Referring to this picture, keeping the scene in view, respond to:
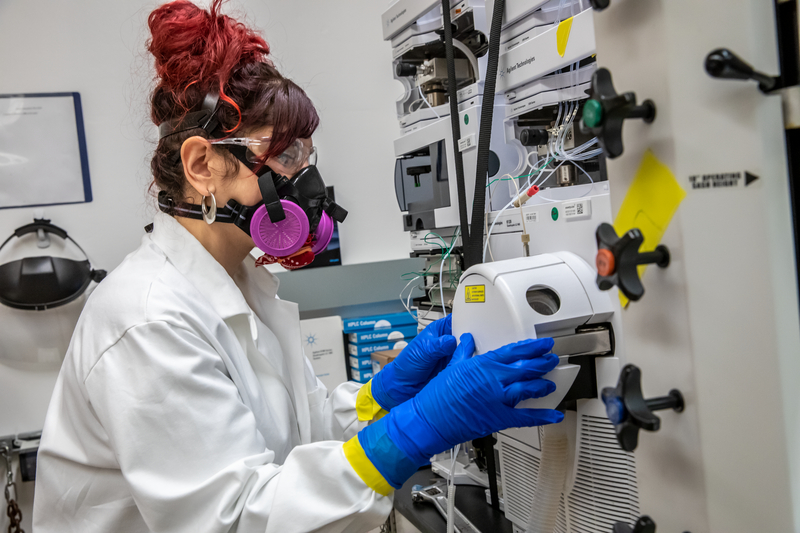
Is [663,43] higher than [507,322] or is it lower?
higher

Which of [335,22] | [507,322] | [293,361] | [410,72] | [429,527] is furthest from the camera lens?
[335,22]

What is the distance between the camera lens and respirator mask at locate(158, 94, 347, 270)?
112 centimetres

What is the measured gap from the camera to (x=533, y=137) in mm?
1178

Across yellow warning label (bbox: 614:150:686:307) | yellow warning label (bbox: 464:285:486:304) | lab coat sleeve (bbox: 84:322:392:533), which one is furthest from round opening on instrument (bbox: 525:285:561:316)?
lab coat sleeve (bbox: 84:322:392:533)

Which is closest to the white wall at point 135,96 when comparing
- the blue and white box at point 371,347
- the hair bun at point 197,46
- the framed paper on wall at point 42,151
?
the framed paper on wall at point 42,151

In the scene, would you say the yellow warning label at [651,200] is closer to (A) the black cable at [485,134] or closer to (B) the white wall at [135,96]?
(A) the black cable at [485,134]

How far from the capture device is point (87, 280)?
221cm

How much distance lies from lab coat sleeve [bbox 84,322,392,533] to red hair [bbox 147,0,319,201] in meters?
0.44

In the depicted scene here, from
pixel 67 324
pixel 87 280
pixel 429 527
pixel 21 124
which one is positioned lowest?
pixel 429 527

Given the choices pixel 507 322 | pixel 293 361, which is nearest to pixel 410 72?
pixel 293 361

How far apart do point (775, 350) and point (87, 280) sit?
2.31 meters

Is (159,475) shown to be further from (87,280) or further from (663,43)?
(87,280)

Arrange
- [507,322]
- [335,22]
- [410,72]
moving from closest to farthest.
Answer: [507,322]
[410,72]
[335,22]

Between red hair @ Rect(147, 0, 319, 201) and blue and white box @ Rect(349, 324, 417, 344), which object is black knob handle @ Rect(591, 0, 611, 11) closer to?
red hair @ Rect(147, 0, 319, 201)
